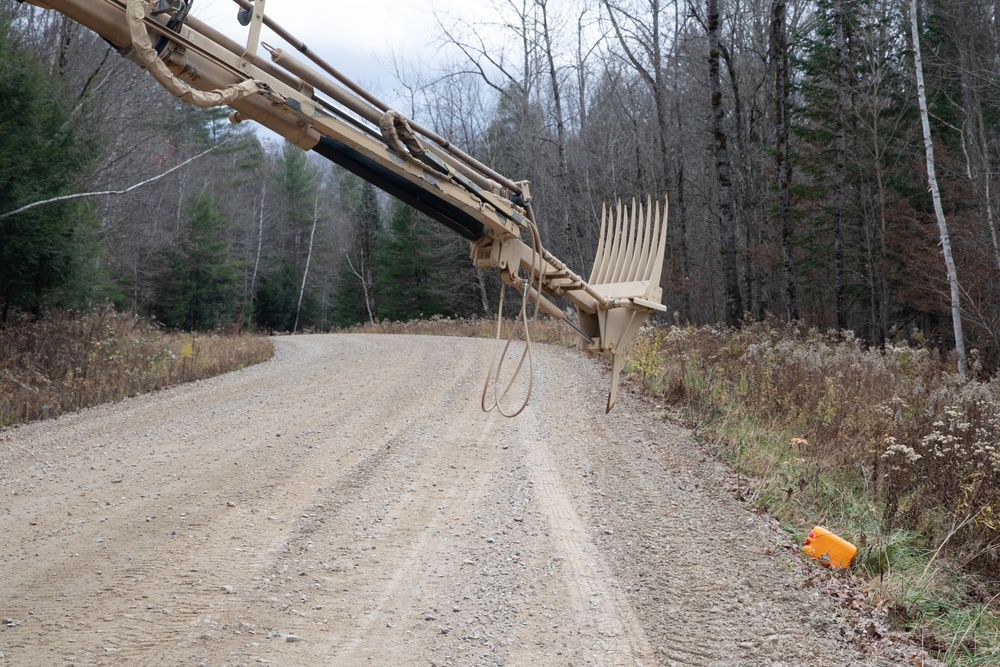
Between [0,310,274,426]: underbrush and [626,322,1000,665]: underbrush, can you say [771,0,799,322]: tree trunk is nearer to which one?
[626,322,1000,665]: underbrush

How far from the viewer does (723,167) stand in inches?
629

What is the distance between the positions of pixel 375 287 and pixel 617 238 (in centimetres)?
4111

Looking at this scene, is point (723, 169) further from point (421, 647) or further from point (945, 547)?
point (421, 647)

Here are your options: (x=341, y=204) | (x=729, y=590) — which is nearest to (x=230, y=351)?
(x=729, y=590)

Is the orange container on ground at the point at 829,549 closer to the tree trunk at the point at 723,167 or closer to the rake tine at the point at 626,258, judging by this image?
the rake tine at the point at 626,258

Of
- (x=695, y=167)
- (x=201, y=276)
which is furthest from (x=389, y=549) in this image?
(x=201, y=276)

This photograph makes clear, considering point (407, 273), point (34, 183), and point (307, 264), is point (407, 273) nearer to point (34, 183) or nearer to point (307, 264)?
point (307, 264)

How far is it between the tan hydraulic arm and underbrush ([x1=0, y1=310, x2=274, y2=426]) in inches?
329

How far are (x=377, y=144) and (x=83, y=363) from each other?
35.0 ft

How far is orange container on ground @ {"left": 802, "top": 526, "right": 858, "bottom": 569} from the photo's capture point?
5.68m

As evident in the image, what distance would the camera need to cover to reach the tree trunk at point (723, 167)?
51.1 ft

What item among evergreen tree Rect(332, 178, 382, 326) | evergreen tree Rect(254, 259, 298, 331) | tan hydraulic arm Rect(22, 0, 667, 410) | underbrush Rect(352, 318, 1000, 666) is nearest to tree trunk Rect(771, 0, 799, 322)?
underbrush Rect(352, 318, 1000, 666)

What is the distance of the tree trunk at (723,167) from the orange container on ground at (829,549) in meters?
10.6

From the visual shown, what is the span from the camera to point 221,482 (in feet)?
23.6
